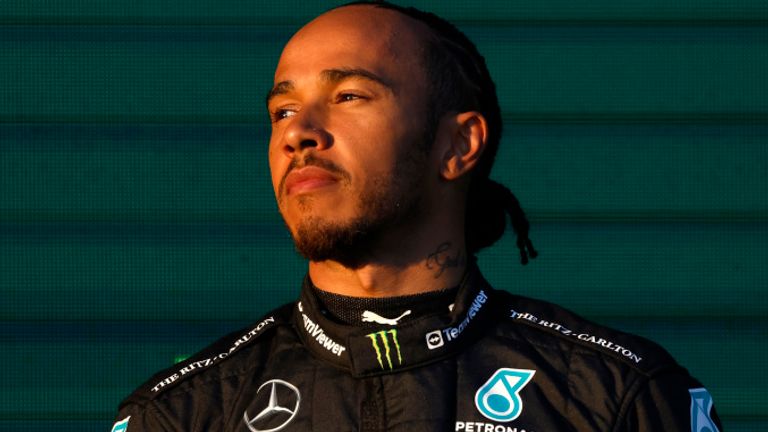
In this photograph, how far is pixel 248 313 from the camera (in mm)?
3607

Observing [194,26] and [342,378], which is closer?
[342,378]

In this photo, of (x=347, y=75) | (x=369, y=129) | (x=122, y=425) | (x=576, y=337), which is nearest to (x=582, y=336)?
(x=576, y=337)

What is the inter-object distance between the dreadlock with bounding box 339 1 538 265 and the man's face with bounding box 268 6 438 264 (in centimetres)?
4

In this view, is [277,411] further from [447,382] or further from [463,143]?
[463,143]

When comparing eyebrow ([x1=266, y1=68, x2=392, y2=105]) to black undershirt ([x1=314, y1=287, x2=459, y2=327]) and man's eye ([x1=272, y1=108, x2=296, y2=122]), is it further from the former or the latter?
black undershirt ([x1=314, y1=287, x2=459, y2=327])

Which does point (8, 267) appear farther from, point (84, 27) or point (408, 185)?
point (408, 185)

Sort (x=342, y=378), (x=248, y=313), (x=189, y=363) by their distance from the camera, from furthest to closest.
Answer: (x=248, y=313), (x=189, y=363), (x=342, y=378)

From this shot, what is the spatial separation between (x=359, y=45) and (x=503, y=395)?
28.4 inches

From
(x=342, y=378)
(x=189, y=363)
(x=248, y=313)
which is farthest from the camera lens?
(x=248, y=313)

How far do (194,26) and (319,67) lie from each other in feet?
3.95

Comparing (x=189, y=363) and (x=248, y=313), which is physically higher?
(x=248, y=313)

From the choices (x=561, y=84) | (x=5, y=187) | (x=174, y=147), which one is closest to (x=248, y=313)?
(x=174, y=147)

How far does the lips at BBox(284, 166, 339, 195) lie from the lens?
2.51 meters

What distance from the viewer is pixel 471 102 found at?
9.13 feet
